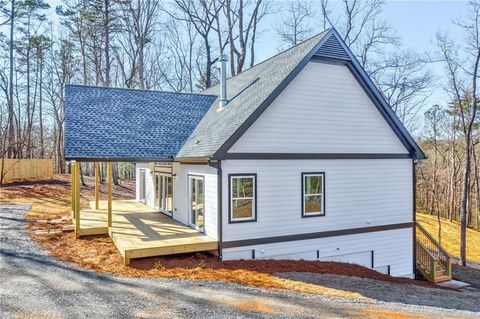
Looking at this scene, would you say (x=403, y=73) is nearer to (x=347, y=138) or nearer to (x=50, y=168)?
(x=347, y=138)

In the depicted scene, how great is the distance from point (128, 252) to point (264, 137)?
15.3 ft

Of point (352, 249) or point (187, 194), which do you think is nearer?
point (352, 249)

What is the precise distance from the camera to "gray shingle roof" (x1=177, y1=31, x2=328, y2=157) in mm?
9810

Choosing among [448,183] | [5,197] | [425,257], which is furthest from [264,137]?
[448,183]

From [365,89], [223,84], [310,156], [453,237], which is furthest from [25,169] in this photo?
[453,237]

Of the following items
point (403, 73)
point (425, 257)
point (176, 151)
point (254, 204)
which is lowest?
point (425, 257)

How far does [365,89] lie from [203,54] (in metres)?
23.1

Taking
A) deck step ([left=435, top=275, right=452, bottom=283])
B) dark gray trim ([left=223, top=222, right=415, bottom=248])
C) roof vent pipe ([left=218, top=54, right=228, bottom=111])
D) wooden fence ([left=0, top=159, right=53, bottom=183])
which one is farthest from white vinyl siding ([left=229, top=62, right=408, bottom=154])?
wooden fence ([left=0, top=159, right=53, bottom=183])

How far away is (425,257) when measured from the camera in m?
12.1

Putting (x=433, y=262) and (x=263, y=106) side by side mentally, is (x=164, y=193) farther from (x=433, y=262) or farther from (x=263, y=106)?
(x=433, y=262)

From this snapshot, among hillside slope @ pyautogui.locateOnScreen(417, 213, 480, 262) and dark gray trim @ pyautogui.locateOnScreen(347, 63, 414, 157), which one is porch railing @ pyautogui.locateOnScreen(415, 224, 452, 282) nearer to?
dark gray trim @ pyautogui.locateOnScreen(347, 63, 414, 157)

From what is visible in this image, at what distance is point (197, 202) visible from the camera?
10.8 meters

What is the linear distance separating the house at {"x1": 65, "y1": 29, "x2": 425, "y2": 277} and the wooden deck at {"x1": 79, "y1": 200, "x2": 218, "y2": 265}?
0.48 m

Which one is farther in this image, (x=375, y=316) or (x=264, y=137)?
(x=264, y=137)
